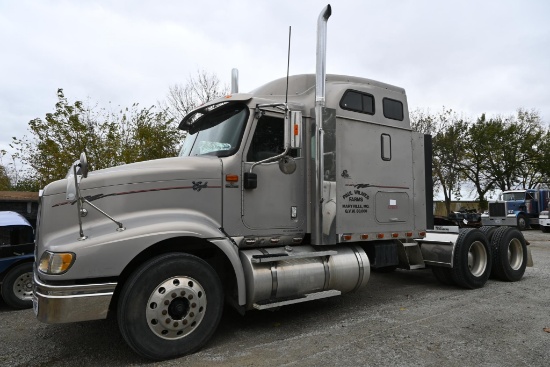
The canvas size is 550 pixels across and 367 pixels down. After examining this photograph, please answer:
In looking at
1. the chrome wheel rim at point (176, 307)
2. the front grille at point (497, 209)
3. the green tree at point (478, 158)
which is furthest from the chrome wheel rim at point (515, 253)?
the green tree at point (478, 158)

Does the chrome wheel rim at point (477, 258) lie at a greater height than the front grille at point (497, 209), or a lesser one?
lesser

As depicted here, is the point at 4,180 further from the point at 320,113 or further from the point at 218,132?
the point at 320,113

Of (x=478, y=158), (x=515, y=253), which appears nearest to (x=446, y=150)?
(x=478, y=158)

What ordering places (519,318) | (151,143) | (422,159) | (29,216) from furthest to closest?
(151,143)
(29,216)
(422,159)
(519,318)

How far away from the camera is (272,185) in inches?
197

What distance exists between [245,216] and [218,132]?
3.96ft

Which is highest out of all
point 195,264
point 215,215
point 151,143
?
point 151,143

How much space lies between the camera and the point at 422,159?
6.45 meters

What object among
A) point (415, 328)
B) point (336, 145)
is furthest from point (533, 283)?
point (336, 145)

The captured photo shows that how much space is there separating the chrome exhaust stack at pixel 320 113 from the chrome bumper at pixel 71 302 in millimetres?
2665

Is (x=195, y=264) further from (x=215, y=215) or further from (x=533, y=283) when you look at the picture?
(x=533, y=283)

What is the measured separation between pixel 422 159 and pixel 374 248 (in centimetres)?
178

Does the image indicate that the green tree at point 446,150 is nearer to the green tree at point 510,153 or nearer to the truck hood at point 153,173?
the green tree at point 510,153

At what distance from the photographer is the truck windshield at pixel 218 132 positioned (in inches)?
191
